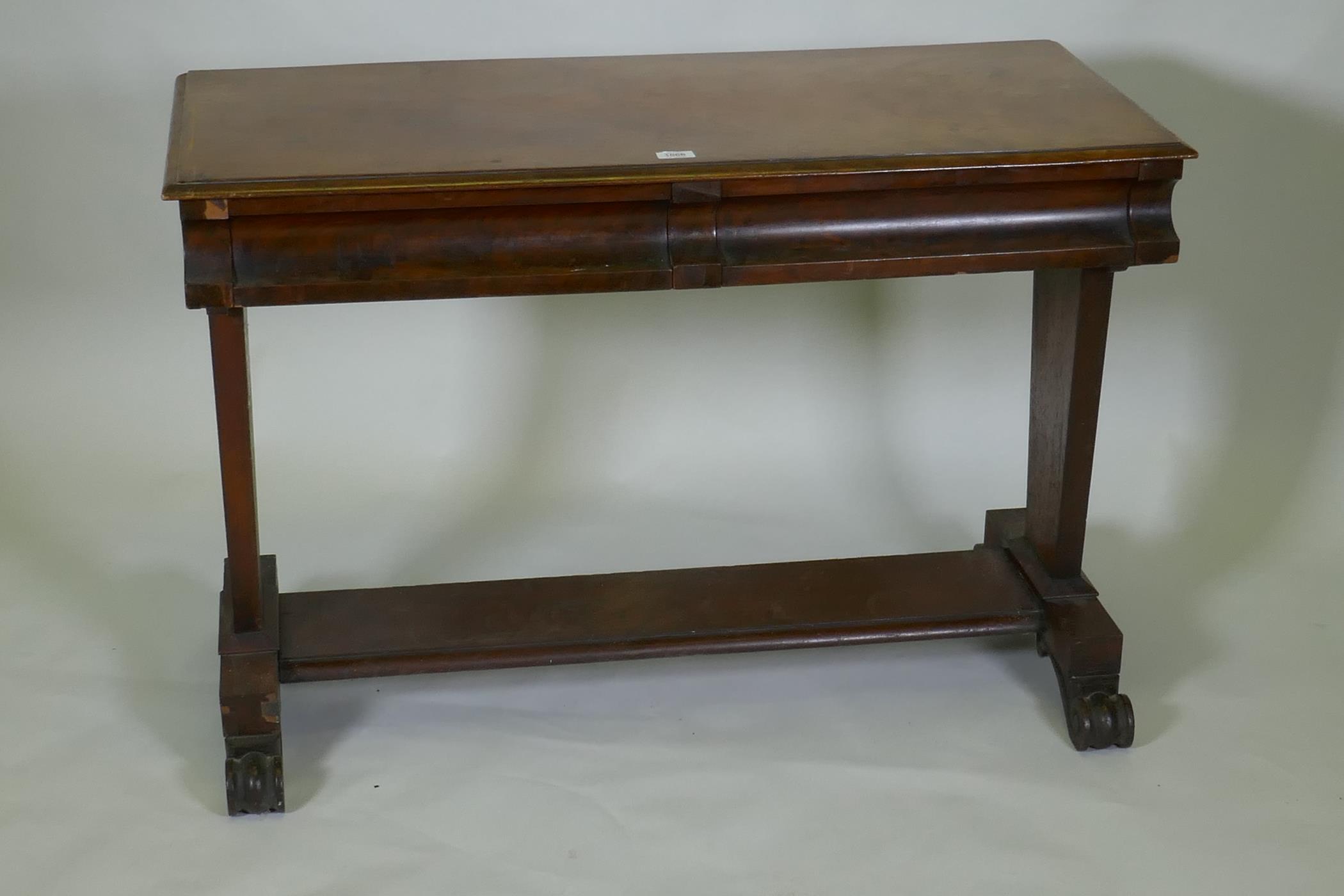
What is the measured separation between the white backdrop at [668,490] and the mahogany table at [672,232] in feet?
0.53

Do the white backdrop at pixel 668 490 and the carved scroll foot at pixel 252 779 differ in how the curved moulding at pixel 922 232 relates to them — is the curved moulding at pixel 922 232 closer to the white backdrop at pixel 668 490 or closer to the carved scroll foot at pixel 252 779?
the white backdrop at pixel 668 490

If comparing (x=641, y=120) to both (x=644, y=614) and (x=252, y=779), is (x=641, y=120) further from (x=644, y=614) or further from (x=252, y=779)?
(x=252, y=779)

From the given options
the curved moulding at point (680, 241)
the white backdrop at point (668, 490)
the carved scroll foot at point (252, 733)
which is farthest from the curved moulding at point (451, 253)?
the white backdrop at point (668, 490)

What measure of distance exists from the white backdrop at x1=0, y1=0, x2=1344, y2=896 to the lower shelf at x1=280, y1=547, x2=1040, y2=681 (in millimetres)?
146

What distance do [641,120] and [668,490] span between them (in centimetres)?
125

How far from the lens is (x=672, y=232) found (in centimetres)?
270

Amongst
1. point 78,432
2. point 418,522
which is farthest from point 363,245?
point 78,432

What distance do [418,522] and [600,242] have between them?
1344 mm

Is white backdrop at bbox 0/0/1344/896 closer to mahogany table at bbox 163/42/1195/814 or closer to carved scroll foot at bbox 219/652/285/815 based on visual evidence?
carved scroll foot at bbox 219/652/285/815

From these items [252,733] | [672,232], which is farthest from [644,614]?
[672,232]

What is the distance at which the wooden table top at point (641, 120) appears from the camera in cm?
266

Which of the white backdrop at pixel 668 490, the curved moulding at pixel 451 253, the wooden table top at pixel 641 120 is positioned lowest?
the white backdrop at pixel 668 490

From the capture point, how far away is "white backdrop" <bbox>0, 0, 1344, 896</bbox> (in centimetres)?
295

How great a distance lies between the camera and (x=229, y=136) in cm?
282
